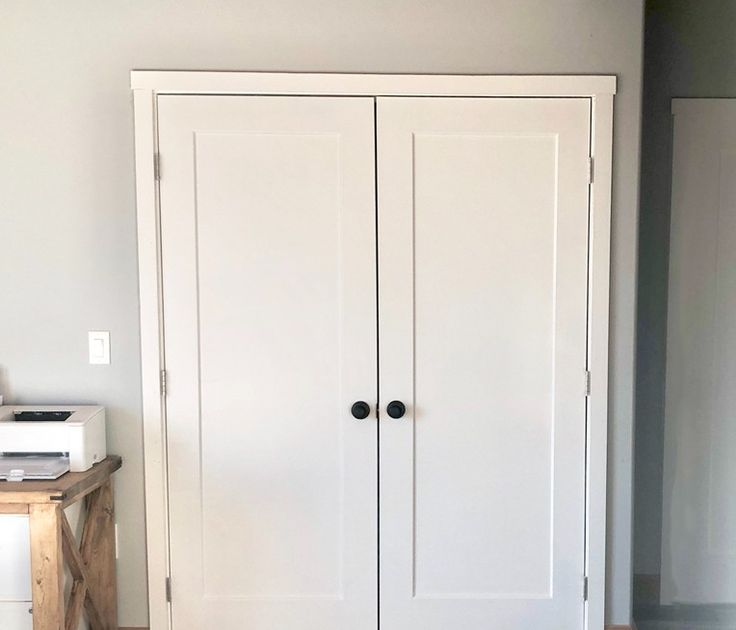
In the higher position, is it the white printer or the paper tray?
the white printer

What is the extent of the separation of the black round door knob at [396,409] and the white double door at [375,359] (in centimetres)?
3

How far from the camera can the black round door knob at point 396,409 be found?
2.12 m

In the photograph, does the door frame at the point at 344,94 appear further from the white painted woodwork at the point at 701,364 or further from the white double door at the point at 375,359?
the white painted woodwork at the point at 701,364

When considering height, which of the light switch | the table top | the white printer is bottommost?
the table top

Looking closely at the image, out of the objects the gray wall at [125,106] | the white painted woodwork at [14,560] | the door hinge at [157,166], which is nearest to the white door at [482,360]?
the gray wall at [125,106]

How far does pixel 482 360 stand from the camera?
2.15 meters

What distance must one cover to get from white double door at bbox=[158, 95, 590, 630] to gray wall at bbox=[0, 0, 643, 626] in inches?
5.9

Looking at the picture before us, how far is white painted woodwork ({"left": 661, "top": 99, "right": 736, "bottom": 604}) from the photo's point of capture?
5.55 ft

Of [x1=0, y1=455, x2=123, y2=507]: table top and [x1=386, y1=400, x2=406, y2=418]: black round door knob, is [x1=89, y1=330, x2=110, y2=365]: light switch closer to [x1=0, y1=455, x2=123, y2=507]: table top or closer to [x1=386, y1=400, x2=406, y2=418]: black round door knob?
[x1=0, y1=455, x2=123, y2=507]: table top

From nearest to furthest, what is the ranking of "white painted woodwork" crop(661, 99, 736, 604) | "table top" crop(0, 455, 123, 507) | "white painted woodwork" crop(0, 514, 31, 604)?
"white painted woodwork" crop(661, 99, 736, 604), "table top" crop(0, 455, 123, 507), "white painted woodwork" crop(0, 514, 31, 604)

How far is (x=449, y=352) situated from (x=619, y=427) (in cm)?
68

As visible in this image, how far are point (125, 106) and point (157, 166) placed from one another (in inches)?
9.5

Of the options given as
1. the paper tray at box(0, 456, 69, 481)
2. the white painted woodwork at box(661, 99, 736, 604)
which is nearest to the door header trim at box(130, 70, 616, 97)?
the white painted woodwork at box(661, 99, 736, 604)

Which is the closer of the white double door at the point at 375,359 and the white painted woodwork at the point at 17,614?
the white painted woodwork at the point at 17,614
